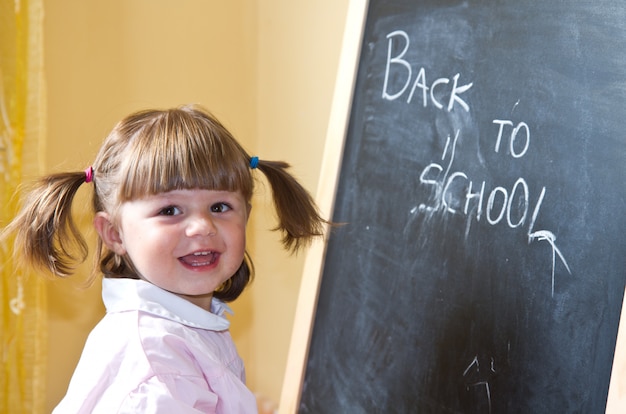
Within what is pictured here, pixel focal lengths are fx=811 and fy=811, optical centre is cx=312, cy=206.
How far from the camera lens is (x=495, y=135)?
131cm

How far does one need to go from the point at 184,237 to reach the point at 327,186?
42 cm

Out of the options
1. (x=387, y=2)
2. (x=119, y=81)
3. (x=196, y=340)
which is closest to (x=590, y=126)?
(x=387, y=2)

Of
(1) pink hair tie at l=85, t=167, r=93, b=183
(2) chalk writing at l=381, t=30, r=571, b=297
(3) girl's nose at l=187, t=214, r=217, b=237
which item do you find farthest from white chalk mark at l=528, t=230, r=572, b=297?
(1) pink hair tie at l=85, t=167, r=93, b=183

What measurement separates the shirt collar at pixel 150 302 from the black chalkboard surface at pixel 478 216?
14.2 inches

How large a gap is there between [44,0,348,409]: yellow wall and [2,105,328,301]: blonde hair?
1.49ft

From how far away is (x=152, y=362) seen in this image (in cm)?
112

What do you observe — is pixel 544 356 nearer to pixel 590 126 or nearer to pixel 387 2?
pixel 590 126

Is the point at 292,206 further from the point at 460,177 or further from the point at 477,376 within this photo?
the point at 477,376

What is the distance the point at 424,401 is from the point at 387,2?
2.40 ft

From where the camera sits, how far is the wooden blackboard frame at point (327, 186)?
5.15 feet

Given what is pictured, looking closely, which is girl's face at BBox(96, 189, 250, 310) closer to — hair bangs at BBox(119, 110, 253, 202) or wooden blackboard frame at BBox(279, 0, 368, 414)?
hair bangs at BBox(119, 110, 253, 202)

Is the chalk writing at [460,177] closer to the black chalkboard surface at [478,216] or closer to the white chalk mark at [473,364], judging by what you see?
the black chalkboard surface at [478,216]

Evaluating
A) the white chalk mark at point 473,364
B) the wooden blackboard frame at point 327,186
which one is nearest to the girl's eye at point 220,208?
the wooden blackboard frame at point 327,186

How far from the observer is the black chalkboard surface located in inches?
46.1
